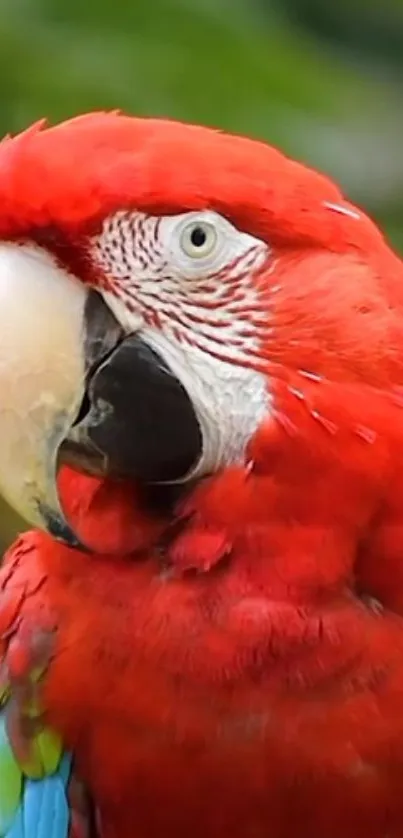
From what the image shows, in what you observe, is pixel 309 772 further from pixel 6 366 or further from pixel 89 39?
pixel 89 39

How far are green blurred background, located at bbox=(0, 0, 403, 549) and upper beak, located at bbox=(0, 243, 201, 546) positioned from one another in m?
0.55

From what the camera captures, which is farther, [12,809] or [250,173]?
[12,809]

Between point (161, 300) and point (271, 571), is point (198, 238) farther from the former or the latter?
point (271, 571)

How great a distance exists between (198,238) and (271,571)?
0.71 feet

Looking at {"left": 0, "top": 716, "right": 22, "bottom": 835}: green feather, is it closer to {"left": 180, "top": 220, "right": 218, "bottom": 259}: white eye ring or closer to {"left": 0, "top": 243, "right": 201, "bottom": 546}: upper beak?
{"left": 0, "top": 243, "right": 201, "bottom": 546}: upper beak

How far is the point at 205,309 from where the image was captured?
3.56 ft

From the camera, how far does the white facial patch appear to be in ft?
3.44

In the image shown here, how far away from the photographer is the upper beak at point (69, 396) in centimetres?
103

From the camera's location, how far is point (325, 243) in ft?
3.62

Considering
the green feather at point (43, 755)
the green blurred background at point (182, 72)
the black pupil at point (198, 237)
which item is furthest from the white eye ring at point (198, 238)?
the green blurred background at point (182, 72)

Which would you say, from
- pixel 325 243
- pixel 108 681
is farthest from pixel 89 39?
pixel 108 681

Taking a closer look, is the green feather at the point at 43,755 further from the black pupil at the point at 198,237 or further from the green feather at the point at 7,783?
the black pupil at the point at 198,237

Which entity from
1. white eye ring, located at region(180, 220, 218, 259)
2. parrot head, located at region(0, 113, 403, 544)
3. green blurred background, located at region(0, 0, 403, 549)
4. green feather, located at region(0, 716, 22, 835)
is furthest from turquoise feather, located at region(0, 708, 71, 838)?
green blurred background, located at region(0, 0, 403, 549)

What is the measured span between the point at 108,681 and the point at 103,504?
0.12m
